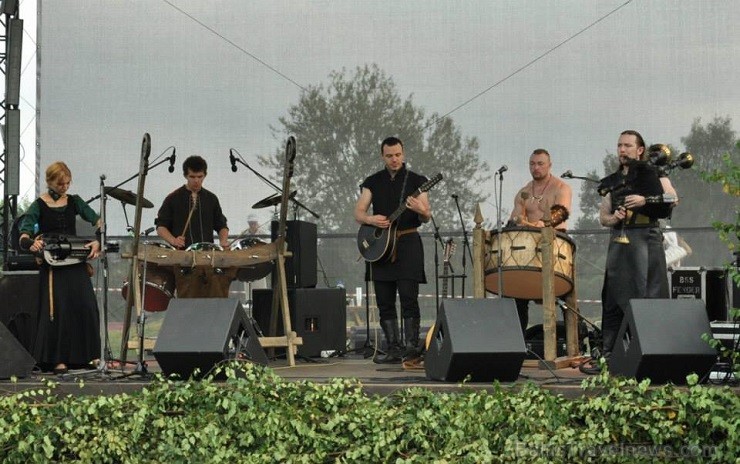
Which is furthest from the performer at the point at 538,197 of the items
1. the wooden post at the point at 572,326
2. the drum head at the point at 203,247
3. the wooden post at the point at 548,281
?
the drum head at the point at 203,247

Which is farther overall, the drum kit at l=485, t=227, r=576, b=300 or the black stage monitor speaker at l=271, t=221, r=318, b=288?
the black stage monitor speaker at l=271, t=221, r=318, b=288

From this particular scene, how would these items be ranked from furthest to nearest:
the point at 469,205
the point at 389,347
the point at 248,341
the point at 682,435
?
1. the point at 469,205
2. the point at 389,347
3. the point at 248,341
4. the point at 682,435

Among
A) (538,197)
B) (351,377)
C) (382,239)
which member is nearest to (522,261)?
(538,197)

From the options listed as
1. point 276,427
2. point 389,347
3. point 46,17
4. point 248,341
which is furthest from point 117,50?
point 276,427

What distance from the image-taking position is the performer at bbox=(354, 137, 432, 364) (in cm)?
766

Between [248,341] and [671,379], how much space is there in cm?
220

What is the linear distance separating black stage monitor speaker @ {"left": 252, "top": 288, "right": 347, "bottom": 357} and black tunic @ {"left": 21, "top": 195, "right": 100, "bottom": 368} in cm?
171

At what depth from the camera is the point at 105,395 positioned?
567 cm

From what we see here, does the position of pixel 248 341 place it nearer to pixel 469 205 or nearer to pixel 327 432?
pixel 327 432

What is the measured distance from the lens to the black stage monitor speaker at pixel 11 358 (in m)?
6.14

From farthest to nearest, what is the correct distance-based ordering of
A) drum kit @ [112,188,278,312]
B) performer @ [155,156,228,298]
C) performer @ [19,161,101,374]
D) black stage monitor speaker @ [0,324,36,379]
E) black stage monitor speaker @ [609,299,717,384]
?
performer @ [155,156,228,298], drum kit @ [112,188,278,312], performer @ [19,161,101,374], black stage monitor speaker @ [0,324,36,379], black stage monitor speaker @ [609,299,717,384]

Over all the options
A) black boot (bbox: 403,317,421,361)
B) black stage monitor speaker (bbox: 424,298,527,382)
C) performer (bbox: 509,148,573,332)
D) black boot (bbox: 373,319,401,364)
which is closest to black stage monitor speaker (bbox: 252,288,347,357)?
black boot (bbox: 373,319,401,364)

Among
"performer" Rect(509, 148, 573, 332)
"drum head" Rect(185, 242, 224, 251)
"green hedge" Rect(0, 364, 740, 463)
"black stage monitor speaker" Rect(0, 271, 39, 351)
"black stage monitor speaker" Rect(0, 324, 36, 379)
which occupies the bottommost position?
"green hedge" Rect(0, 364, 740, 463)

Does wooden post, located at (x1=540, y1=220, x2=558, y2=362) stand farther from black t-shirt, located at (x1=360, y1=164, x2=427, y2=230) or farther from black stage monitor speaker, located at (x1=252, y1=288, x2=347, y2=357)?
black stage monitor speaker, located at (x1=252, y1=288, x2=347, y2=357)
